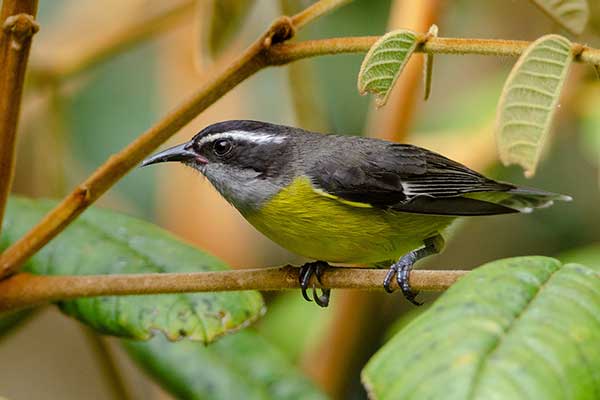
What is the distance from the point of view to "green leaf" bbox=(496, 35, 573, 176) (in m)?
1.45

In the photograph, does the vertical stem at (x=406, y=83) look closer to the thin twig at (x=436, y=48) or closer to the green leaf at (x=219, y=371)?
the green leaf at (x=219, y=371)

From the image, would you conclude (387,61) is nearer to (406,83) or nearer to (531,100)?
(531,100)

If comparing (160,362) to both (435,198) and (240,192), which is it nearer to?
(240,192)

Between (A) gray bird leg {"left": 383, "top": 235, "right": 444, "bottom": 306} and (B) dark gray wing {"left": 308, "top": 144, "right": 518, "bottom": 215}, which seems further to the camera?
(B) dark gray wing {"left": 308, "top": 144, "right": 518, "bottom": 215}

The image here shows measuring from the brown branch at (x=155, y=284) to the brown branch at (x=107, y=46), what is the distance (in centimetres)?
173

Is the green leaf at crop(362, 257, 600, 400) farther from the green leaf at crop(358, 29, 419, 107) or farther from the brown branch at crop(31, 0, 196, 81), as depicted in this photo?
the brown branch at crop(31, 0, 196, 81)

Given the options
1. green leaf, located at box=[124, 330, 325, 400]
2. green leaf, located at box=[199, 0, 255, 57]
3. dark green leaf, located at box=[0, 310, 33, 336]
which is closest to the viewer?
green leaf, located at box=[124, 330, 325, 400]

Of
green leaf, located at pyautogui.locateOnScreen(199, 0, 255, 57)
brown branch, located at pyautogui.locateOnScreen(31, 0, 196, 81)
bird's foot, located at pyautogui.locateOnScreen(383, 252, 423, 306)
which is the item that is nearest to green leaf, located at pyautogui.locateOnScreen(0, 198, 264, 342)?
bird's foot, located at pyautogui.locateOnScreen(383, 252, 423, 306)

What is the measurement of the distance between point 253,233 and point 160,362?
2.19 meters

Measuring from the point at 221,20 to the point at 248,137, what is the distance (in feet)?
1.25

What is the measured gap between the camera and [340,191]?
2.65m

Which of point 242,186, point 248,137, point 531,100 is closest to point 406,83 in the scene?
point 248,137

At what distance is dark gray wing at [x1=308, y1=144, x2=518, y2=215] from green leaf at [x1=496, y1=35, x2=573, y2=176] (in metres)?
1.00

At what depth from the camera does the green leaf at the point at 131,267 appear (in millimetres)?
2188
